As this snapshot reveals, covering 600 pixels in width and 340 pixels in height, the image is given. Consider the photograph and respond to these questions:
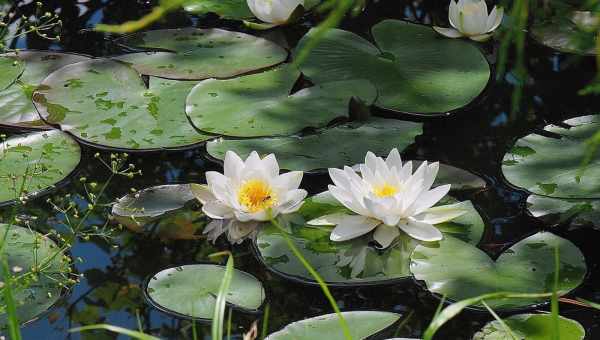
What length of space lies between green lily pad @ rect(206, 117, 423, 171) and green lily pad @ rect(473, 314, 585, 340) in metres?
0.64

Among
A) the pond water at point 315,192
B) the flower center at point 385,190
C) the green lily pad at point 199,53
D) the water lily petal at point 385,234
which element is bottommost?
the pond water at point 315,192

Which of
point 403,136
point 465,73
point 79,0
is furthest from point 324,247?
point 79,0

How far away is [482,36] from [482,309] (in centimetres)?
127

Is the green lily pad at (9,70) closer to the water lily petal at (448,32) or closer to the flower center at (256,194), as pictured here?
the flower center at (256,194)

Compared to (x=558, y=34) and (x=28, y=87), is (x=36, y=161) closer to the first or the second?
(x=28, y=87)

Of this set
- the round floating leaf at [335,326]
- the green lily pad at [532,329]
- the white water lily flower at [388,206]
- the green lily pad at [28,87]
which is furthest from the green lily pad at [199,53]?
the green lily pad at [532,329]

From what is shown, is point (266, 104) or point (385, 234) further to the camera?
point (266, 104)

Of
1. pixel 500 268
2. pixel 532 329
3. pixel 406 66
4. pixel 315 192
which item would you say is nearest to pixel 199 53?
pixel 406 66

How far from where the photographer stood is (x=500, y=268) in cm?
203

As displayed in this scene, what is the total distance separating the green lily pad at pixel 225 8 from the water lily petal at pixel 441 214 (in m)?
1.26

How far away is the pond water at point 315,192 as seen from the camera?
1.96 meters

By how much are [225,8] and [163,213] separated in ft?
3.81

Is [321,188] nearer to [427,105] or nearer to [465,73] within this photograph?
[427,105]

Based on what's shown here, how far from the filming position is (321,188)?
2.38 meters
